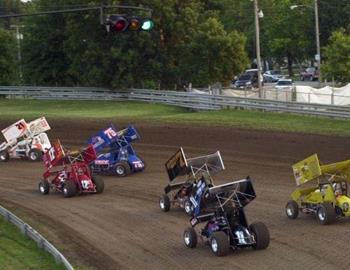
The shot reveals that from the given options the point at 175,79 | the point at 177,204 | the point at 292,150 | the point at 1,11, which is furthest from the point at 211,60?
the point at 1,11

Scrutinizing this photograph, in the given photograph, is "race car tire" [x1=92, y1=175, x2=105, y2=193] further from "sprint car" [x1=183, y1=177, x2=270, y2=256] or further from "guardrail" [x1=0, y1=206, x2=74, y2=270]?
"sprint car" [x1=183, y1=177, x2=270, y2=256]

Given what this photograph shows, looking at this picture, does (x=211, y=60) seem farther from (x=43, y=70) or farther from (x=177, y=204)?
(x=177, y=204)

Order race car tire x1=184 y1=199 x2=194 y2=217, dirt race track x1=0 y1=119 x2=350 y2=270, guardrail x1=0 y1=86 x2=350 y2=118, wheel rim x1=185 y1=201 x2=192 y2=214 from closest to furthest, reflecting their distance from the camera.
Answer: dirt race track x1=0 y1=119 x2=350 y2=270 → race car tire x1=184 y1=199 x2=194 y2=217 → wheel rim x1=185 y1=201 x2=192 y2=214 → guardrail x1=0 y1=86 x2=350 y2=118

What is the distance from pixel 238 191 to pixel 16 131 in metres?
19.5

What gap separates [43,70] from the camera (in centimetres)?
6381

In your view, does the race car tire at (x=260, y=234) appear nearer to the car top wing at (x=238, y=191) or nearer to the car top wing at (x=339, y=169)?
the car top wing at (x=238, y=191)

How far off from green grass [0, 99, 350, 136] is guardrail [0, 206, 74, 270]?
17.2 m

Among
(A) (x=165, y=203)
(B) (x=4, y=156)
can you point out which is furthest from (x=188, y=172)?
(B) (x=4, y=156)

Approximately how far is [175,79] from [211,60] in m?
4.55

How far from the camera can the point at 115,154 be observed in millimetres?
28125

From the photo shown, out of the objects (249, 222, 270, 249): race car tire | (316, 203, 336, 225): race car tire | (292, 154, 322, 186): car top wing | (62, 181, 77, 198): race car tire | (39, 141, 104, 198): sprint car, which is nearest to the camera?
(249, 222, 270, 249): race car tire

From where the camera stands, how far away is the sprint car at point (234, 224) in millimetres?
15414

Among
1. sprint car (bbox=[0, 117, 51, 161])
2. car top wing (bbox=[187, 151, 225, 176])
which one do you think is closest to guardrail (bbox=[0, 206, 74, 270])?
car top wing (bbox=[187, 151, 225, 176])

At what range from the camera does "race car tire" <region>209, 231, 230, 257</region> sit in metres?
15.3
